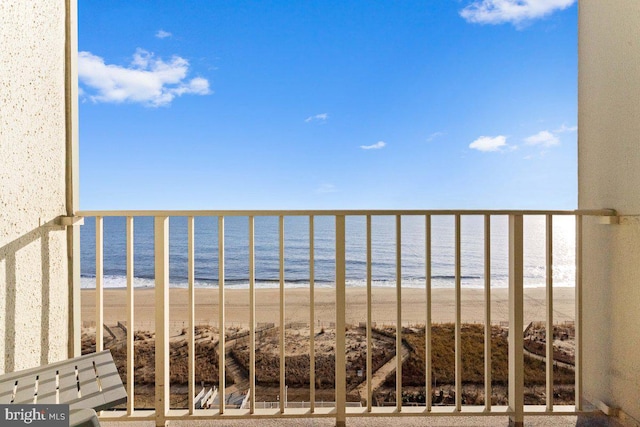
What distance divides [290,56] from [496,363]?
Answer: 62.0 ft

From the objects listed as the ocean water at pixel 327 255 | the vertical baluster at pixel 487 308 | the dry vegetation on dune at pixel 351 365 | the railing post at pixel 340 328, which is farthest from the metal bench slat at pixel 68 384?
the ocean water at pixel 327 255

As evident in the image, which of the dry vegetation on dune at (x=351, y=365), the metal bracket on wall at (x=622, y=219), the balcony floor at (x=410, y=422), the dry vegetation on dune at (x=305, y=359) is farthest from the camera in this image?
the dry vegetation on dune at (x=305, y=359)

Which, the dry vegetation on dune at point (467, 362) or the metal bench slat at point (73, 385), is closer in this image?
the metal bench slat at point (73, 385)

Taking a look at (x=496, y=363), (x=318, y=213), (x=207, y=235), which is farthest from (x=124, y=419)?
(x=207, y=235)

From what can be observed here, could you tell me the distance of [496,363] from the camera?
5941 millimetres

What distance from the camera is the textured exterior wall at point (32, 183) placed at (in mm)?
1424

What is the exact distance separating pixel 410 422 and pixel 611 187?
157cm

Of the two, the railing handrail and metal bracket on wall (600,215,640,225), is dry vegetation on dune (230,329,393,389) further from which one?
metal bracket on wall (600,215,640,225)

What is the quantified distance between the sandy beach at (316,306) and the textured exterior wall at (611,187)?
288 inches

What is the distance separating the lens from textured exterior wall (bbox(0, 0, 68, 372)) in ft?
4.67

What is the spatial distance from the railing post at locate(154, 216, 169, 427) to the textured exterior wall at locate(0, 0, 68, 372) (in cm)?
43

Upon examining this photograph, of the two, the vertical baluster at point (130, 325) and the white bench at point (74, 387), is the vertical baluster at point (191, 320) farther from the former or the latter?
the white bench at point (74, 387)

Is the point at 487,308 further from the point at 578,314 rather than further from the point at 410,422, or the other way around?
the point at 410,422

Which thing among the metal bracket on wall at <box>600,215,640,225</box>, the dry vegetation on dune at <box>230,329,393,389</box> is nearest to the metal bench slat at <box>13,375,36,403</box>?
the metal bracket on wall at <box>600,215,640,225</box>
